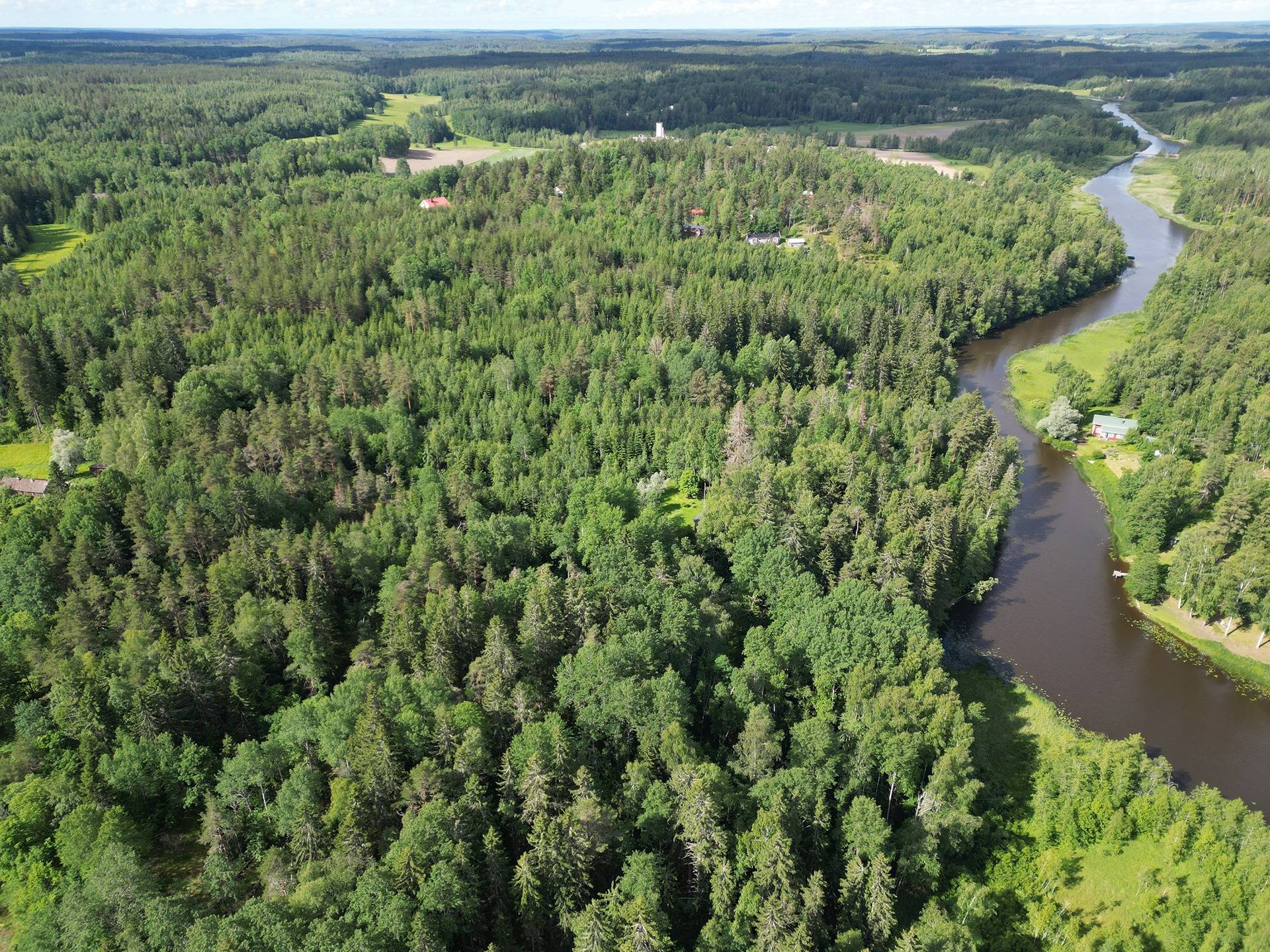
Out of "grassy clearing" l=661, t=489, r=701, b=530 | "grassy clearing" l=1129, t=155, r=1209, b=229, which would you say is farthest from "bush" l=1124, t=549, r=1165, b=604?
"grassy clearing" l=1129, t=155, r=1209, b=229

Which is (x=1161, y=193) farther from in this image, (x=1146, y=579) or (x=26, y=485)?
(x=26, y=485)

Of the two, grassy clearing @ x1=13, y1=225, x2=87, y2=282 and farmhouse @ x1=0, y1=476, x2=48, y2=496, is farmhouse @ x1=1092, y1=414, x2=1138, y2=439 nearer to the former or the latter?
farmhouse @ x1=0, y1=476, x2=48, y2=496

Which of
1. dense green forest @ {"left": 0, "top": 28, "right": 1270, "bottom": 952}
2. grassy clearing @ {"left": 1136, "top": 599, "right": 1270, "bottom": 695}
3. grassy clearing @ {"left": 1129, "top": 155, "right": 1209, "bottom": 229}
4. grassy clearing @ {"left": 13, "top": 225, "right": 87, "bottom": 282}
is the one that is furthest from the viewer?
grassy clearing @ {"left": 1129, "top": 155, "right": 1209, "bottom": 229}

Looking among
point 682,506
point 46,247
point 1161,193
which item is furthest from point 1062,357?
point 46,247

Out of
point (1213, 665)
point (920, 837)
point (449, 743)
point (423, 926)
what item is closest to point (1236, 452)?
point (1213, 665)

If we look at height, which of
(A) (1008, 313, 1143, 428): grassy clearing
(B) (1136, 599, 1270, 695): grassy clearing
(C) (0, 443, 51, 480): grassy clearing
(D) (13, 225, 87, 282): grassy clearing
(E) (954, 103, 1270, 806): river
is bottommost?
(E) (954, 103, 1270, 806): river

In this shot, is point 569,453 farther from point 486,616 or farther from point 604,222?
point 604,222
